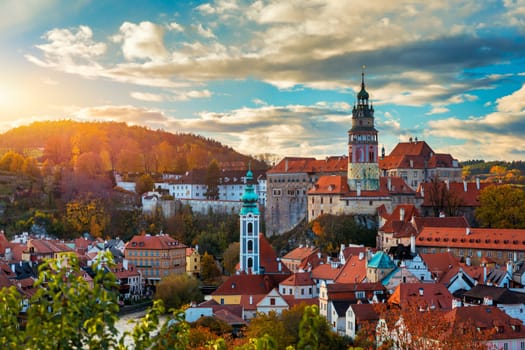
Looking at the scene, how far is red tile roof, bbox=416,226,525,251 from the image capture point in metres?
42.5

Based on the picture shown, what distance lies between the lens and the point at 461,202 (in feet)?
173

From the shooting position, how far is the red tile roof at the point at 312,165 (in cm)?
6109

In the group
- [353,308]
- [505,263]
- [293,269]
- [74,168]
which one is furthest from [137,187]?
[353,308]

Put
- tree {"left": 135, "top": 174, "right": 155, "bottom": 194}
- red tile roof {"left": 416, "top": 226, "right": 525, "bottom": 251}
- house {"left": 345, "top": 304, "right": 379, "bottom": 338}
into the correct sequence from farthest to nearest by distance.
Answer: tree {"left": 135, "top": 174, "right": 155, "bottom": 194} → red tile roof {"left": 416, "top": 226, "right": 525, "bottom": 251} → house {"left": 345, "top": 304, "right": 379, "bottom": 338}

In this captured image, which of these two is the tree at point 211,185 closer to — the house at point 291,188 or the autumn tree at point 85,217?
the autumn tree at point 85,217

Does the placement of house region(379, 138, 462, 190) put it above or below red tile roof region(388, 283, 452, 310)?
above

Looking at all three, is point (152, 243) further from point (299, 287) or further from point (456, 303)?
point (456, 303)

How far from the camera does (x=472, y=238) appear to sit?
43938mm

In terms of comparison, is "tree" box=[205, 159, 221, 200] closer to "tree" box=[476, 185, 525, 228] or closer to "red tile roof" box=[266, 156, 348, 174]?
"red tile roof" box=[266, 156, 348, 174]

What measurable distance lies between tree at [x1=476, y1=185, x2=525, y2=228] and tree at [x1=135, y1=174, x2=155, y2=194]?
33.9 meters

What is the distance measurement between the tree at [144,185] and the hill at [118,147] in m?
7.92

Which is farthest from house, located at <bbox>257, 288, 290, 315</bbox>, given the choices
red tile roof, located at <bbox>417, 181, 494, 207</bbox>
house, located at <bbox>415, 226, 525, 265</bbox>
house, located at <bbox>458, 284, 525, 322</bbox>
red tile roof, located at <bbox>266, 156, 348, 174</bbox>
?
red tile roof, located at <bbox>266, 156, 348, 174</bbox>

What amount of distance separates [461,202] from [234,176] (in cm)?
2602

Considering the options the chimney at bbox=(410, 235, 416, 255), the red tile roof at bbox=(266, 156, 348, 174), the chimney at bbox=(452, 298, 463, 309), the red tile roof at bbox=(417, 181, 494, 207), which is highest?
the red tile roof at bbox=(266, 156, 348, 174)
